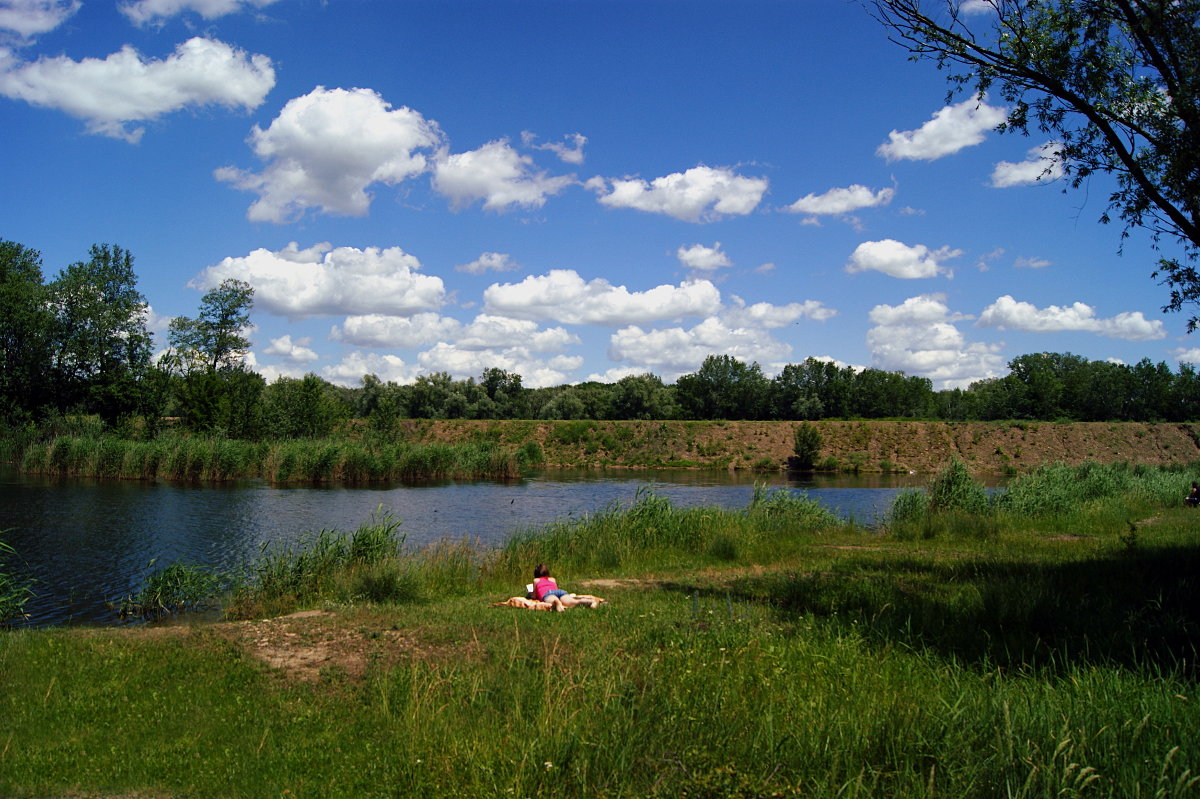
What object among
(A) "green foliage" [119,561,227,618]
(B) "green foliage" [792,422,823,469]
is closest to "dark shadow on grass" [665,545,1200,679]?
(A) "green foliage" [119,561,227,618]

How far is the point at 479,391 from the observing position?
89.4m

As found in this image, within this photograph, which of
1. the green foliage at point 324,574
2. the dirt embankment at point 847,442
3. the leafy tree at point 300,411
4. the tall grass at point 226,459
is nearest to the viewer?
the green foliage at point 324,574

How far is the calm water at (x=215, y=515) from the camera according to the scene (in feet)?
50.9

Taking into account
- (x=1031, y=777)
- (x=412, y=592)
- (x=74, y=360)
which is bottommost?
(x=412, y=592)

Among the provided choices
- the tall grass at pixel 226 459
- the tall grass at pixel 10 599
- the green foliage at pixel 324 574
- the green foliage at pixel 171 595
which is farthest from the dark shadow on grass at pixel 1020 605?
the tall grass at pixel 226 459

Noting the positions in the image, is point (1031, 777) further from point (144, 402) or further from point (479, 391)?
point (479, 391)

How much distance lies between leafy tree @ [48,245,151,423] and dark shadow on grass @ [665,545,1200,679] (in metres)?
51.4

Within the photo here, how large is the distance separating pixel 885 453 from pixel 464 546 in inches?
2050

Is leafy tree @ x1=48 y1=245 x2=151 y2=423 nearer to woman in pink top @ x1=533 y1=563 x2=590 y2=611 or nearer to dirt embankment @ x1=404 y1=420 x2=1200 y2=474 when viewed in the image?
dirt embankment @ x1=404 y1=420 x2=1200 y2=474

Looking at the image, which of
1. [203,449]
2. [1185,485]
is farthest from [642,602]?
[203,449]

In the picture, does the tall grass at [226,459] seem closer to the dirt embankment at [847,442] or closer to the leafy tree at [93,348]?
the leafy tree at [93,348]

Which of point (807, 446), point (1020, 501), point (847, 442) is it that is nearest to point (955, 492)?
point (1020, 501)

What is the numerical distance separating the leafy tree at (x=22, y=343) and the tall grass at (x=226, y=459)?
7800 millimetres

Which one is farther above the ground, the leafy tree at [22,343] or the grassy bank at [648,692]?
the leafy tree at [22,343]
